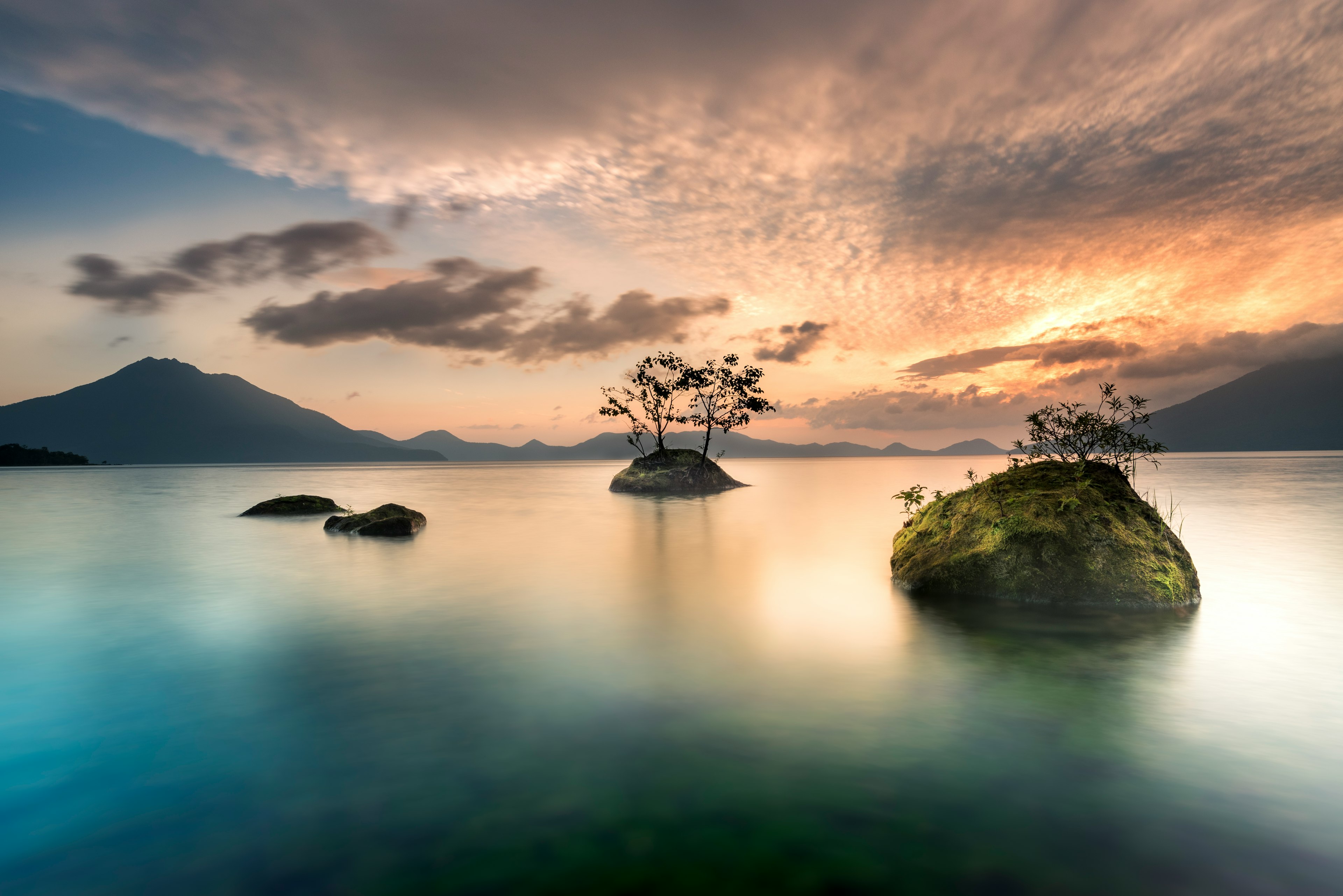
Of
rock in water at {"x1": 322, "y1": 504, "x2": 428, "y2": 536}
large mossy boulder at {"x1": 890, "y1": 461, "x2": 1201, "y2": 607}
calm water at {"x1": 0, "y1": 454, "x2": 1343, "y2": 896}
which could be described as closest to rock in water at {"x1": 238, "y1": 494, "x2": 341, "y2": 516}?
rock in water at {"x1": 322, "y1": 504, "x2": 428, "y2": 536}

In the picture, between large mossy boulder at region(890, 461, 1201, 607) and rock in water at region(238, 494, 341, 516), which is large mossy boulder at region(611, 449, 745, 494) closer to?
rock in water at region(238, 494, 341, 516)

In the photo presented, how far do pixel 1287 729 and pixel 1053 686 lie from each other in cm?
243

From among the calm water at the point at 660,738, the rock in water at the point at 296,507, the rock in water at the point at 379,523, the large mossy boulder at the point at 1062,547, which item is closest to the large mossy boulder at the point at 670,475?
the rock in water at the point at 296,507

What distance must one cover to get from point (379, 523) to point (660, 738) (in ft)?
74.6

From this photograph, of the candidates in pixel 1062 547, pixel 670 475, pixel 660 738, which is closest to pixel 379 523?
pixel 660 738

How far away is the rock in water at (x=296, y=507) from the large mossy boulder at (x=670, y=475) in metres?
27.8

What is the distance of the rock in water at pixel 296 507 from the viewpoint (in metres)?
33.4

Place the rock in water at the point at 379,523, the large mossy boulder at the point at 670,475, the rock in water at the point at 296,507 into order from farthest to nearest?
the large mossy boulder at the point at 670,475, the rock in water at the point at 296,507, the rock in water at the point at 379,523

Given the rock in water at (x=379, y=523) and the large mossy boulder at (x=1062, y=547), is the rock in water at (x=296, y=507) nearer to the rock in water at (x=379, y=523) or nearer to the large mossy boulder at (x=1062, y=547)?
the rock in water at (x=379, y=523)

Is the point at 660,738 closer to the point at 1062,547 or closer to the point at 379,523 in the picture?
the point at 1062,547

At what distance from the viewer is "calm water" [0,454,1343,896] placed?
15.3ft

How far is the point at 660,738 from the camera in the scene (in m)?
6.81

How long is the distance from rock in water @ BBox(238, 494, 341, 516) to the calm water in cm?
1646

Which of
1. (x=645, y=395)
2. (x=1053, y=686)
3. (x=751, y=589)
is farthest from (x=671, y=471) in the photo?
(x=1053, y=686)
